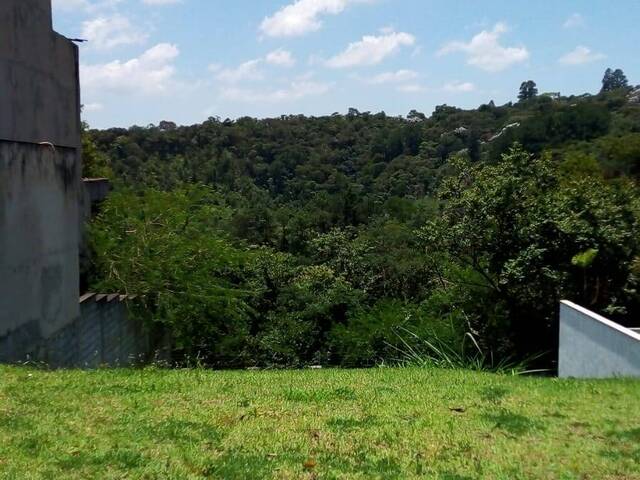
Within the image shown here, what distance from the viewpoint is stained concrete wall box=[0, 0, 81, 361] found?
822 centimetres

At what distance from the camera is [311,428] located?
17.5 ft

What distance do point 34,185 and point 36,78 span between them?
205 centimetres

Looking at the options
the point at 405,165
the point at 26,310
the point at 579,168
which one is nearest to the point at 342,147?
the point at 405,165

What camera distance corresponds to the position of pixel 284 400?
6.28 metres

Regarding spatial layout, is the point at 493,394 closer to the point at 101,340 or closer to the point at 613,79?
the point at 101,340

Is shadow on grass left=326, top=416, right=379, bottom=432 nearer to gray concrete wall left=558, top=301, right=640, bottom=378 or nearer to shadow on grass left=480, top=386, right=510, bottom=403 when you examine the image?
shadow on grass left=480, top=386, right=510, bottom=403

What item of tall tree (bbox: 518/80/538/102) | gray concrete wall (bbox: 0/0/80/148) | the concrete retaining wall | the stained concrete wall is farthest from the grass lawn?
tall tree (bbox: 518/80/538/102)

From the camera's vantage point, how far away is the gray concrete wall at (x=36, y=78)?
30.0 feet

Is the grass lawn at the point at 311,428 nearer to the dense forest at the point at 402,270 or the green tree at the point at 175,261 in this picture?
the dense forest at the point at 402,270

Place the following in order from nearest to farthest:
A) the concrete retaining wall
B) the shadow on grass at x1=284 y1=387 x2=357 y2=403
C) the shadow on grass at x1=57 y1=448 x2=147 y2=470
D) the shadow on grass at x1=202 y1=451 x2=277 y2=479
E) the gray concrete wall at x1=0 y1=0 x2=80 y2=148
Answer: the shadow on grass at x1=202 y1=451 x2=277 y2=479 → the shadow on grass at x1=57 y1=448 x2=147 y2=470 → the shadow on grass at x1=284 y1=387 x2=357 y2=403 → the concrete retaining wall → the gray concrete wall at x1=0 y1=0 x2=80 y2=148

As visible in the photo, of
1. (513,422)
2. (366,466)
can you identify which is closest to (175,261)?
(513,422)

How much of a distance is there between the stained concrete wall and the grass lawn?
154 cm

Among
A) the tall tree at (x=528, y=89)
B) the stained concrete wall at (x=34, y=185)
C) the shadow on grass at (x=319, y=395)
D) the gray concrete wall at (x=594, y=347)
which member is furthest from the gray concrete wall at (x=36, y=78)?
the tall tree at (x=528, y=89)

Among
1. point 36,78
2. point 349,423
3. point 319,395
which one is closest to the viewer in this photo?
point 349,423
